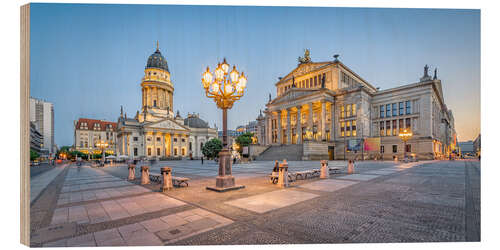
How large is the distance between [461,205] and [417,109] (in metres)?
37.8

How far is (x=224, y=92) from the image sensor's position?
9.48 m

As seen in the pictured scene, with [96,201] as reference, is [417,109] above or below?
above

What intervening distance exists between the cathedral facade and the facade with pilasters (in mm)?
38926

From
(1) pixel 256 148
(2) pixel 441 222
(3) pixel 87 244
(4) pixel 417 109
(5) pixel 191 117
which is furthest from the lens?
(5) pixel 191 117

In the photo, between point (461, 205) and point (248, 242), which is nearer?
point (248, 242)

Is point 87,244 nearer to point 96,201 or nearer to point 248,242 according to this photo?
point 248,242

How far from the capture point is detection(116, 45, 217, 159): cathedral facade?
64.2 m

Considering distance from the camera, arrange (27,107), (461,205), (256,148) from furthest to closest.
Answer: (256,148), (461,205), (27,107)

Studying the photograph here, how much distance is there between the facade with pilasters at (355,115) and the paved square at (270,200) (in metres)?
27.8

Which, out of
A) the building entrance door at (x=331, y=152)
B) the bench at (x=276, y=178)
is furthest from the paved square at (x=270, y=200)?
the building entrance door at (x=331, y=152)

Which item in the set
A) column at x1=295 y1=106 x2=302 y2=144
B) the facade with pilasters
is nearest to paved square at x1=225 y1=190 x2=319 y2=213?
the facade with pilasters
